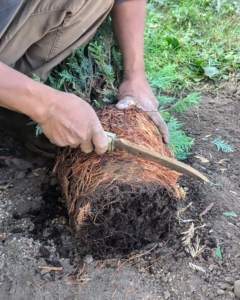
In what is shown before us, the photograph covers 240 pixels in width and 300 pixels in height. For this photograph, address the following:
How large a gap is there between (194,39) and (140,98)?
1588mm

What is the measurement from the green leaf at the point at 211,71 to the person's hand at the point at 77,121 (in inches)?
60.8

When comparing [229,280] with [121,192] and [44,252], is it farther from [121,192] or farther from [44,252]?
[44,252]

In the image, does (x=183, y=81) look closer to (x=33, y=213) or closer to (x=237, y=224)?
(x=237, y=224)

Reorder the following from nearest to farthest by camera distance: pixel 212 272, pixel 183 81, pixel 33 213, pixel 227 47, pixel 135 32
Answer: pixel 212 272 → pixel 33 213 → pixel 135 32 → pixel 183 81 → pixel 227 47

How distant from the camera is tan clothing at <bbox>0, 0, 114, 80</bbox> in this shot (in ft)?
5.86

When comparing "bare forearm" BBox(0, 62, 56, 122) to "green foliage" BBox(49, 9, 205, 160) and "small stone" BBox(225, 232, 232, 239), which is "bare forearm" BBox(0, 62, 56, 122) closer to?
"green foliage" BBox(49, 9, 205, 160)

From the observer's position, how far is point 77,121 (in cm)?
164

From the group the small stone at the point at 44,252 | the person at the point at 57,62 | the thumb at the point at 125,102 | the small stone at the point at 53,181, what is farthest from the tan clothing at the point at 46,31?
the small stone at the point at 44,252

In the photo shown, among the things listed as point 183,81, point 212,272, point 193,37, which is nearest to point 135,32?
point 183,81

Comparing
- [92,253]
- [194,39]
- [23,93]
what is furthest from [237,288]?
[194,39]

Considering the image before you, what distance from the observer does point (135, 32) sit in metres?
2.16

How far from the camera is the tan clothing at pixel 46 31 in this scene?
1786 millimetres

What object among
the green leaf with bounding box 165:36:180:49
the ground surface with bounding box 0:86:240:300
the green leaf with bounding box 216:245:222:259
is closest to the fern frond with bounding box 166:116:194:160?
the ground surface with bounding box 0:86:240:300

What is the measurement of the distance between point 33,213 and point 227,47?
206 cm
